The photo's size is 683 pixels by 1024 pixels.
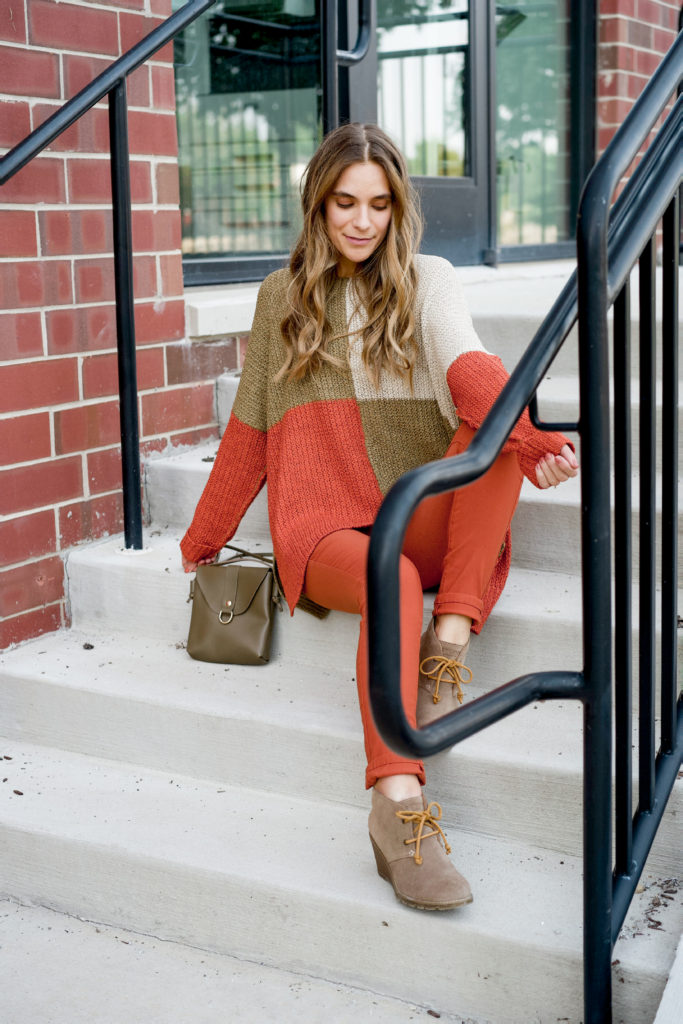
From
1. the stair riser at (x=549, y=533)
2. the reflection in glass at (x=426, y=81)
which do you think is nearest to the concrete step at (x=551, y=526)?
the stair riser at (x=549, y=533)

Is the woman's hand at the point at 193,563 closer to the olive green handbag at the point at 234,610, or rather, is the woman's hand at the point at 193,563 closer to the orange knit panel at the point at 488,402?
the olive green handbag at the point at 234,610

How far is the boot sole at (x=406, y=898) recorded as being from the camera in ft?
5.44

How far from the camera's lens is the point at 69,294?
8.23 feet

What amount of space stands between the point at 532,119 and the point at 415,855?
11.5ft

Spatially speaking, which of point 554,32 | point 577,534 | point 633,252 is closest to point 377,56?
point 554,32

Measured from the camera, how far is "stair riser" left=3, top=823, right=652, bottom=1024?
162 cm

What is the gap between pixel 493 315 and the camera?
2797 millimetres

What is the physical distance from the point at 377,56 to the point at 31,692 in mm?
2403

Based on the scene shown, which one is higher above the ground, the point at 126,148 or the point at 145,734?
the point at 126,148

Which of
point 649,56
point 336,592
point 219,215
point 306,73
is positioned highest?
point 649,56

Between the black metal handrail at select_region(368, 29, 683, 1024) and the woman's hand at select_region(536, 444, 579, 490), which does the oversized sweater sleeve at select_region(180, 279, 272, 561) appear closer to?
the woman's hand at select_region(536, 444, 579, 490)

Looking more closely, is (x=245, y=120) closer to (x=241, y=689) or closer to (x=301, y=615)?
(x=301, y=615)

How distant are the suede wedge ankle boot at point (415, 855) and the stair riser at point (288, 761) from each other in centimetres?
15

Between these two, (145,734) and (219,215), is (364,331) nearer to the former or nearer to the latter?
(145,734)
